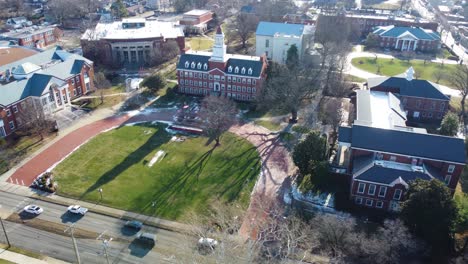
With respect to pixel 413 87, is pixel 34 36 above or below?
above

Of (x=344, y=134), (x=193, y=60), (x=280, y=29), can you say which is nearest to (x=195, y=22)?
(x=280, y=29)

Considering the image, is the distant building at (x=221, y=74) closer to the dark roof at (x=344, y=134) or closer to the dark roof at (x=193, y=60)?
the dark roof at (x=193, y=60)

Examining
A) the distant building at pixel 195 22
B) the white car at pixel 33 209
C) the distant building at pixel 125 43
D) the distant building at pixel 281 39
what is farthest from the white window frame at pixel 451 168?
the distant building at pixel 195 22

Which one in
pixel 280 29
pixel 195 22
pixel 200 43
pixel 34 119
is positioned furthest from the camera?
pixel 195 22

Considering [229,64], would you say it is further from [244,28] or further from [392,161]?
[392,161]

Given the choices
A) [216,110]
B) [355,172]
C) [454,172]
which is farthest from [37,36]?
[454,172]

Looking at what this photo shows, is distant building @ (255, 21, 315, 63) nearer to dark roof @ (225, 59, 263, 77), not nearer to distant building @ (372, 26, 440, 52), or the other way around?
dark roof @ (225, 59, 263, 77)
